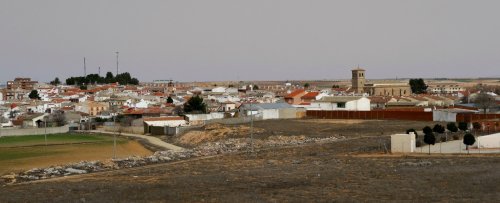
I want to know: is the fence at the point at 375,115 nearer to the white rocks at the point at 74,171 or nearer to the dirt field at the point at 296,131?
the dirt field at the point at 296,131

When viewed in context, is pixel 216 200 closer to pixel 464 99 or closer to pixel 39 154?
pixel 39 154

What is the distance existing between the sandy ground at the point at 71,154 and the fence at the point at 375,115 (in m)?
25.9

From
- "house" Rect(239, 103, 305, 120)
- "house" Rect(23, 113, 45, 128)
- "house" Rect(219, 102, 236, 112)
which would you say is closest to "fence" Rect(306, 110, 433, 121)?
"house" Rect(239, 103, 305, 120)

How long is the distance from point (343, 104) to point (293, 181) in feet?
201

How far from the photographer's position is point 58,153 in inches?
2023

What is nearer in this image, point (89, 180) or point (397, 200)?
point (397, 200)

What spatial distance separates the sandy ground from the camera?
1642 inches

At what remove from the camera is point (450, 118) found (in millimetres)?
63406

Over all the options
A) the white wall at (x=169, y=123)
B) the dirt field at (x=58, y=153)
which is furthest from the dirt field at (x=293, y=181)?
the white wall at (x=169, y=123)

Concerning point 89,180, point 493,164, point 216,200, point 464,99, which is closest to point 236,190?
point 216,200

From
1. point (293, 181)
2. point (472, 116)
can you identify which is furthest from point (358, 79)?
point (293, 181)

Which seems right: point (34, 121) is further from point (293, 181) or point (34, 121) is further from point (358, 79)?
point (358, 79)

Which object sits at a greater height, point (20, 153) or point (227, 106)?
point (227, 106)

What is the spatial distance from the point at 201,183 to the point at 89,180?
6.36m
